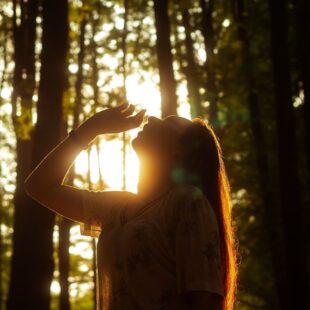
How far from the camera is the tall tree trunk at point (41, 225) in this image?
656 cm

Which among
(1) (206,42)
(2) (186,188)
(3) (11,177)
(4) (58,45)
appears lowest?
(2) (186,188)

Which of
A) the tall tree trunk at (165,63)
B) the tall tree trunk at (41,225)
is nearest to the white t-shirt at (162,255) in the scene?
the tall tree trunk at (41,225)

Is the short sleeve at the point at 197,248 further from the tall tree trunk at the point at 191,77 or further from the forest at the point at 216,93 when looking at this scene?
the tall tree trunk at the point at 191,77

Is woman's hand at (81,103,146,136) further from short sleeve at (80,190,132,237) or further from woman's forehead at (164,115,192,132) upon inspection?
short sleeve at (80,190,132,237)

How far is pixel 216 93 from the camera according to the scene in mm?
15656

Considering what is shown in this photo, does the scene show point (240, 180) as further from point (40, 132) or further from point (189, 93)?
point (40, 132)

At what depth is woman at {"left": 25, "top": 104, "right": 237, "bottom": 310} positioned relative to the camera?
2367mm

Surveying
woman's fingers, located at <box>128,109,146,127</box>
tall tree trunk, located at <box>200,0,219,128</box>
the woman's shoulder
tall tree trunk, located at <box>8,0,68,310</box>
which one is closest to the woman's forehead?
woman's fingers, located at <box>128,109,146,127</box>

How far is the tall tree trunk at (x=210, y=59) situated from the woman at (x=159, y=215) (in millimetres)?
12178

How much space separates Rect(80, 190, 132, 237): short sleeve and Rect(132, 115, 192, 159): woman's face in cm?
28

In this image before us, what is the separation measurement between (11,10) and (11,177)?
1058 centimetres

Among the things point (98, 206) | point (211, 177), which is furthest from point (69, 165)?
point (211, 177)

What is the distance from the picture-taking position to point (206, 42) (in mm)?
16250

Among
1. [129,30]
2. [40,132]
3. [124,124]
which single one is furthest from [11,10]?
[124,124]
